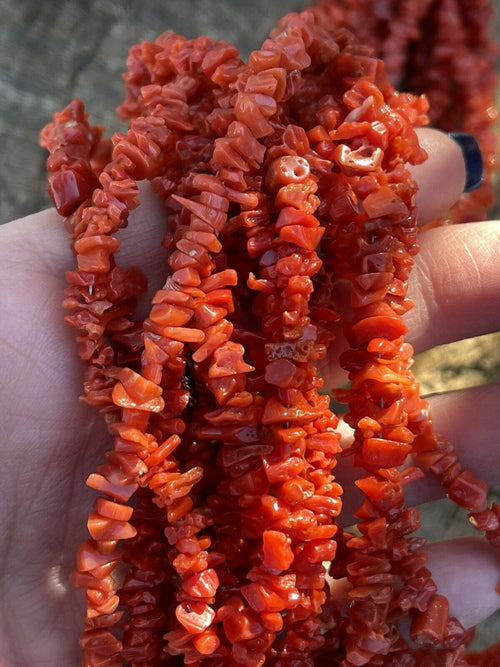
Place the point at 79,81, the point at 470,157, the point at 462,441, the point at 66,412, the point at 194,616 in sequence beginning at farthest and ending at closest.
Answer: the point at 79,81
the point at 470,157
the point at 462,441
the point at 66,412
the point at 194,616

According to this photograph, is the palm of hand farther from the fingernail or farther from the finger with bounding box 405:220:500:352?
the fingernail

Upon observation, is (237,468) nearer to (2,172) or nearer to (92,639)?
(92,639)

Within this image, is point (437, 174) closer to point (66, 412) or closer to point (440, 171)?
point (440, 171)

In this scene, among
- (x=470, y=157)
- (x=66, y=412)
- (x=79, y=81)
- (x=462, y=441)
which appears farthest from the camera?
(x=79, y=81)

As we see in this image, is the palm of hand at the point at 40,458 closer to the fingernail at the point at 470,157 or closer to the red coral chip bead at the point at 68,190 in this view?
the red coral chip bead at the point at 68,190

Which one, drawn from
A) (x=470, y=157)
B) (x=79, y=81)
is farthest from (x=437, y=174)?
(x=79, y=81)

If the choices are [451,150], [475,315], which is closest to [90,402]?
[475,315]

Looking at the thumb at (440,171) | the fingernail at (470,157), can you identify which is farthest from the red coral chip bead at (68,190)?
the fingernail at (470,157)

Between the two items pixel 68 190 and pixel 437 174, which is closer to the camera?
pixel 68 190
